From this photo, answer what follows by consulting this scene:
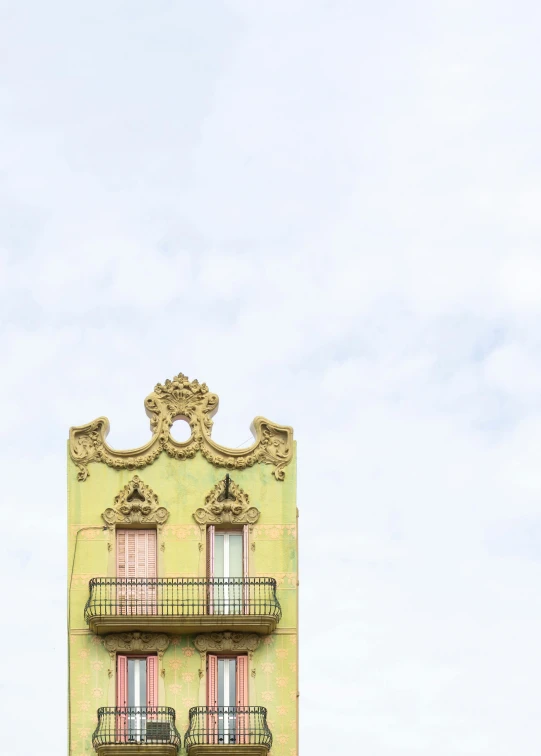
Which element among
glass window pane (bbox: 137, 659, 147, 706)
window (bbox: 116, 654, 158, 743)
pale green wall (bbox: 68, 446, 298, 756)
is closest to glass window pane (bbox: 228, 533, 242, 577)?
pale green wall (bbox: 68, 446, 298, 756)

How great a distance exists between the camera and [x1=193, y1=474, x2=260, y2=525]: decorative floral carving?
74750 mm

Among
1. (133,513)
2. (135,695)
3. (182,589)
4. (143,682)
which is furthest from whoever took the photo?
(133,513)

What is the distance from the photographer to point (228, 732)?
72.1 metres

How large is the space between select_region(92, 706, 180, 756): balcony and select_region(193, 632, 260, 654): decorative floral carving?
7.61 ft

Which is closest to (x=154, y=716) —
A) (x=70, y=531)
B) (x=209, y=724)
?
(x=209, y=724)

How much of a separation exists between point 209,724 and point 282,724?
233cm

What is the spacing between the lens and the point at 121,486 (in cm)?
7519

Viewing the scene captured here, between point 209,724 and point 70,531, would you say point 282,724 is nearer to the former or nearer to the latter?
point 209,724

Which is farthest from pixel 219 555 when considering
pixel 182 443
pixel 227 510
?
pixel 182 443

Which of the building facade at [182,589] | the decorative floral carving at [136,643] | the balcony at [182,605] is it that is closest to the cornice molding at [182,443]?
the building facade at [182,589]

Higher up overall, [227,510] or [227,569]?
[227,510]

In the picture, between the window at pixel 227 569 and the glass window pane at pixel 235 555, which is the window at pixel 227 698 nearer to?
the window at pixel 227 569

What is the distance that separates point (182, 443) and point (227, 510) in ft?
8.96

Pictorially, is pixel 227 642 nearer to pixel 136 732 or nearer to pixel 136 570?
pixel 136 570
